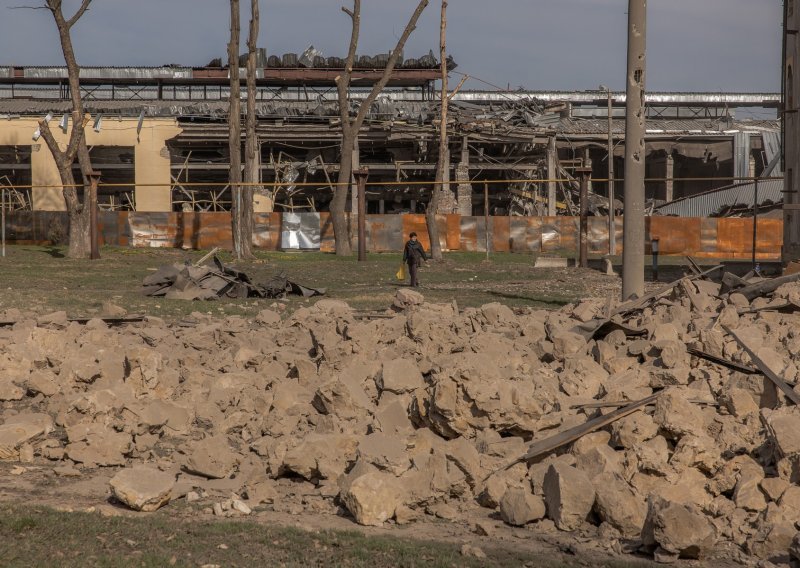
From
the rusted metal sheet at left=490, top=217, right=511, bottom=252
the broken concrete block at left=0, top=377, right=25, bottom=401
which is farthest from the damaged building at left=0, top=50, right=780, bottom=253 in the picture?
the broken concrete block at left=0, top=377, right=25, bottom=401

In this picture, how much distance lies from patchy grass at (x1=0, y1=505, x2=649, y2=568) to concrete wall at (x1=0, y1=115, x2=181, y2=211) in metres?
41.8

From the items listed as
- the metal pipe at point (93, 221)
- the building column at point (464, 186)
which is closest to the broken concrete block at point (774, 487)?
the metal pipe at point (93, 221)

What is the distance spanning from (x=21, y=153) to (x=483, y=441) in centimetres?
4508

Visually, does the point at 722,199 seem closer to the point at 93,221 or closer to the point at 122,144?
the point at 122,144

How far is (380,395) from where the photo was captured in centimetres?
845

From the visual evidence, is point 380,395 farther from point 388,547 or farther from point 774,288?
point 774,288

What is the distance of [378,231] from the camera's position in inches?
1501

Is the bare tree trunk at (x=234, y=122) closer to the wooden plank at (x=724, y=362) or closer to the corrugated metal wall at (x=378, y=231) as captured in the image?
the corrugated metal wall at (x=378, y=231)

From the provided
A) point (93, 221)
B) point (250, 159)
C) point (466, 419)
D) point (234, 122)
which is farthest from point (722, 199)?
point (466, 419)

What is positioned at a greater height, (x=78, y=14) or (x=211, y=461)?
(x=78, y=14)

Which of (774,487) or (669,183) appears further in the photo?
(669,183)

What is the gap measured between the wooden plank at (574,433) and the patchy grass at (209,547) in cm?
123

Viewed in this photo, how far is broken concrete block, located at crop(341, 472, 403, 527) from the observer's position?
6523 millimetres

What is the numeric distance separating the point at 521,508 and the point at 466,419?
120 cm
